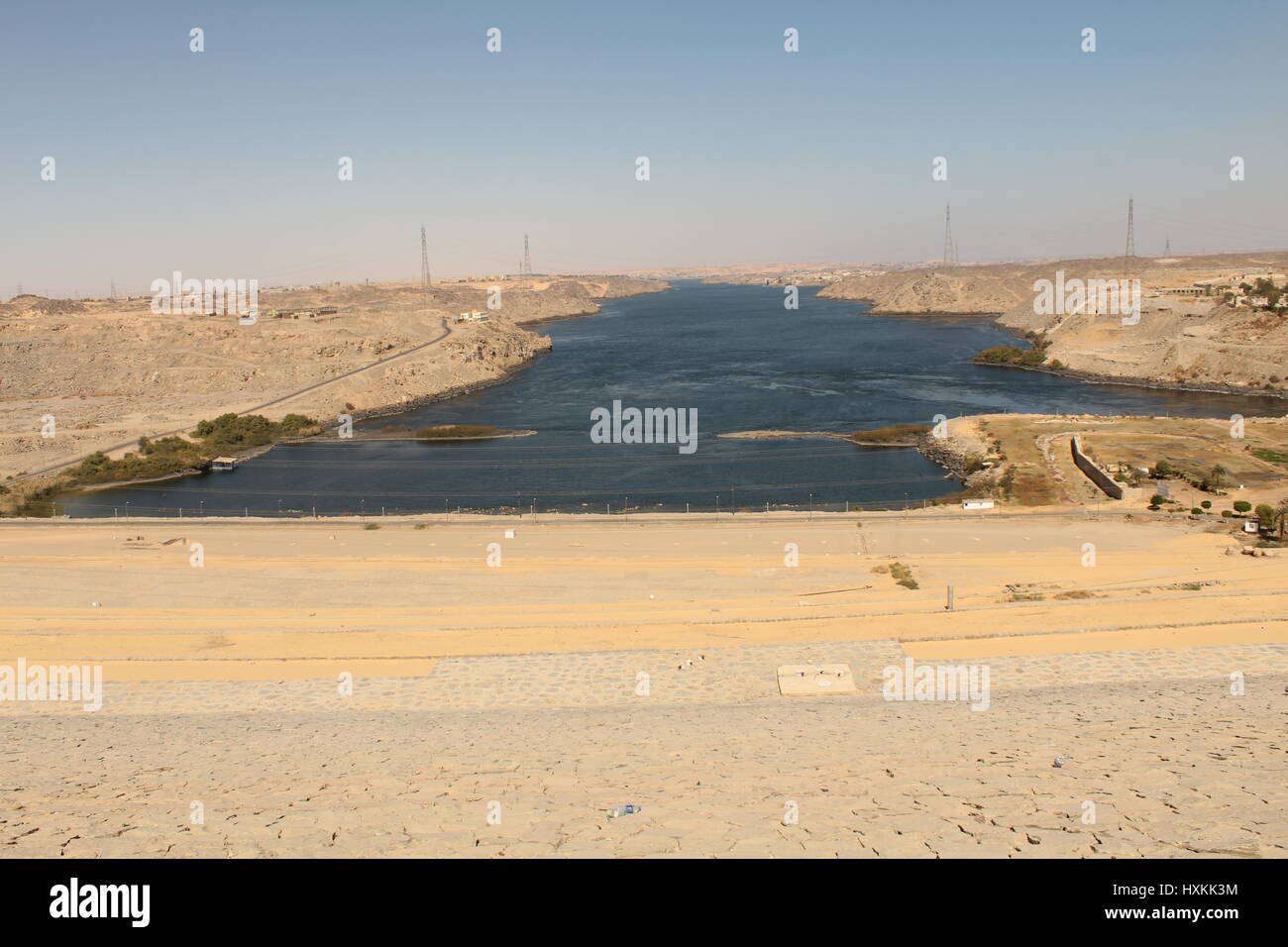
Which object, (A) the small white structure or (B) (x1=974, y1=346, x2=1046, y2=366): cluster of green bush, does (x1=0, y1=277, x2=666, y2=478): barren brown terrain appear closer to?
(B) (x1=974, y1=346, x2=1046, y2=366): cluster of green bush

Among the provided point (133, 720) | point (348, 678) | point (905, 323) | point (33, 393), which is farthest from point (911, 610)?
point (905, 323)

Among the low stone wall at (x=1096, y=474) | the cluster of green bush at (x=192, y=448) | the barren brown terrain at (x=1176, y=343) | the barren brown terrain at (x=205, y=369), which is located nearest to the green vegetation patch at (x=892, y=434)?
the low stone wall at (x=1096, y=474)

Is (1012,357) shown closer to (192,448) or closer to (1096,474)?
(1096,474)

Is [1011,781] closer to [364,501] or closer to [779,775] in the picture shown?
[779,775]

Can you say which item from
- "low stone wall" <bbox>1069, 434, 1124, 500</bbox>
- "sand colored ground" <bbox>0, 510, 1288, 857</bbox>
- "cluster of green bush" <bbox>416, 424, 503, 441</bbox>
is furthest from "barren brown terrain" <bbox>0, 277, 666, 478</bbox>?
"low stone wall" <bbox>1069, 434, 1124, 500</bbox>

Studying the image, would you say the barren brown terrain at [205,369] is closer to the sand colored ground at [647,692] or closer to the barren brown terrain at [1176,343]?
the sand colored ground at [647,692]
